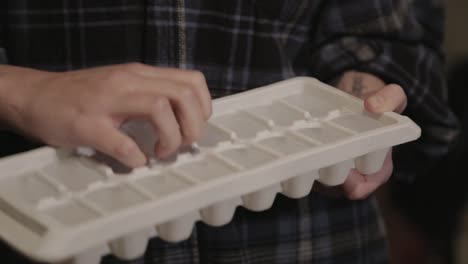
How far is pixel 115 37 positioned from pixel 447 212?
1101mm

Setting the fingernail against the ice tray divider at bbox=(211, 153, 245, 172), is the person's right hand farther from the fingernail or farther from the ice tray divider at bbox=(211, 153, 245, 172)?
the fingernail

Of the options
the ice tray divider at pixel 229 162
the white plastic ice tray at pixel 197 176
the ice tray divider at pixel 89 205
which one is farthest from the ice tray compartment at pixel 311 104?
the ice tray divider at pixel 89 205

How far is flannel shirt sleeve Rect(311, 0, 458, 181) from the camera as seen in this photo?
2.63 ft

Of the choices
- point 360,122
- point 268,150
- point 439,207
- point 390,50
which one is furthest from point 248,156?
point 439,207

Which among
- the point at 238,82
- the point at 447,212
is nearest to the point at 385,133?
the point at 238,82

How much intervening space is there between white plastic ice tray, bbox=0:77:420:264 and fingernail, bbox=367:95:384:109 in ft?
0.03

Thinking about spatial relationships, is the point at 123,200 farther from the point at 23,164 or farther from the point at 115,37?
the point at 115,37

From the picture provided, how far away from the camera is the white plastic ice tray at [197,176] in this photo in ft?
1.54

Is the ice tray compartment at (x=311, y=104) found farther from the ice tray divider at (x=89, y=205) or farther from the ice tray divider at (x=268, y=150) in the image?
the ice tray divider at (x=89, y=205)

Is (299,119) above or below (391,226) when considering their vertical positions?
above

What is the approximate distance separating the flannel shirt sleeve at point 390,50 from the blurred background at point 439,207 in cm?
74

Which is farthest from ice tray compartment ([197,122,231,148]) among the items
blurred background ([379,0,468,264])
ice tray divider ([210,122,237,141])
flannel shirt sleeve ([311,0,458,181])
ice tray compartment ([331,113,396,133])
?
blurred background ([379,0,468,264])

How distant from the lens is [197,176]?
0.54 metres

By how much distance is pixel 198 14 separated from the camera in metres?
0.71
